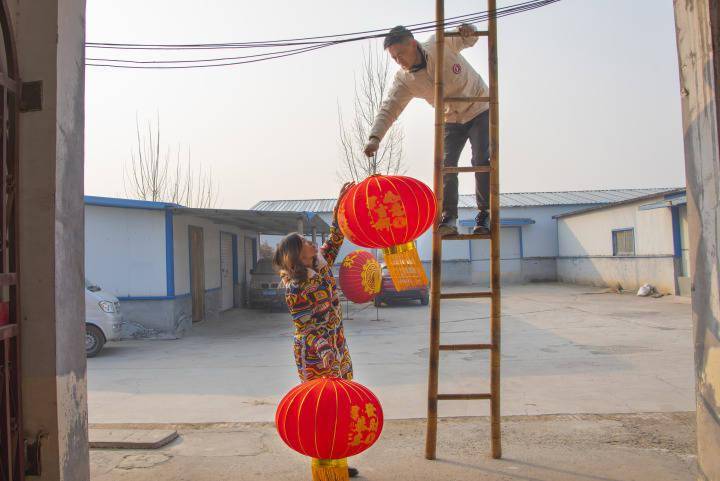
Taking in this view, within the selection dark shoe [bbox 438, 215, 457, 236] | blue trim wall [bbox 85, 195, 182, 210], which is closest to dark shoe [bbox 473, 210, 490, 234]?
dark shoe [bbox 438, 215, 457, 236]

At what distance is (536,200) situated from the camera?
111 ft

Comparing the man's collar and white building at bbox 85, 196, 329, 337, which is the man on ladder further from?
white building at bbox 85, 196, 329, 337

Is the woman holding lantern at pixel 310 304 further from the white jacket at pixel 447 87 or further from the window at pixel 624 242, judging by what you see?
the window at pixel 624 242

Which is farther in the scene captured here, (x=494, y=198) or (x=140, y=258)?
(x=140, y=258)

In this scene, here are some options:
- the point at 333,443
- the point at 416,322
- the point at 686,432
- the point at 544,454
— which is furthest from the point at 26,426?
the point at 416,322

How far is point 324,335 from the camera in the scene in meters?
3.79

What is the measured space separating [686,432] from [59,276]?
16.7ft

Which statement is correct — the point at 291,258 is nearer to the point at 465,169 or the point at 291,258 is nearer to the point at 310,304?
the point at 310,304

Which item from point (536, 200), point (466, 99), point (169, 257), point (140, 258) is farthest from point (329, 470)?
point (536, 200)

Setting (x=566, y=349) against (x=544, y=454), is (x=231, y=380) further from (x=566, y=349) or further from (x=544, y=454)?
(x=566, y=349)

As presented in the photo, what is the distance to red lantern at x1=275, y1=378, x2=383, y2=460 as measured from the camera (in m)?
2.83

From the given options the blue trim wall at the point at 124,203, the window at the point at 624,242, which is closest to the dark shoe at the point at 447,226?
the blue trim wall at the point at 124,203

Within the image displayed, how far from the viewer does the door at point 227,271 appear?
18.1 m

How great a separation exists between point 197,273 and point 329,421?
44.0ft
